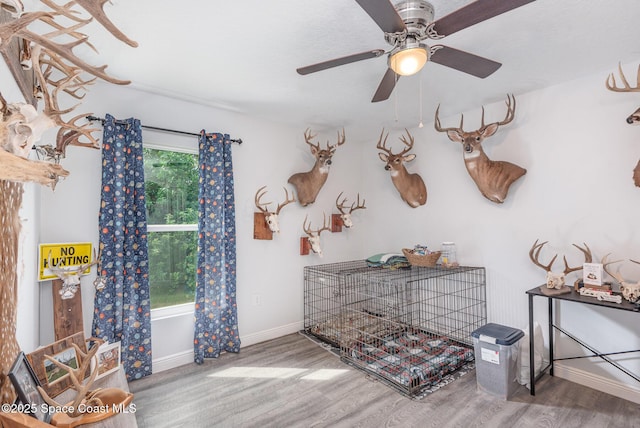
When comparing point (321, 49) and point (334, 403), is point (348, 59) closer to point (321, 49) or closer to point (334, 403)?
point (321, 49)

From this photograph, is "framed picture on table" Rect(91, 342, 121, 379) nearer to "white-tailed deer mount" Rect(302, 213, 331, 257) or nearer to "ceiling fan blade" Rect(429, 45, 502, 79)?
"white-tailed deer mount" Rect(302, 213, 331, 257)

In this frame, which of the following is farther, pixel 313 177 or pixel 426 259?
pixel 313 177

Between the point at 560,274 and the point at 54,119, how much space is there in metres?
3.41

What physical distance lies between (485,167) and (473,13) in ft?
6.68

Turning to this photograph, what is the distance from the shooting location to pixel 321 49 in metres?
2.18

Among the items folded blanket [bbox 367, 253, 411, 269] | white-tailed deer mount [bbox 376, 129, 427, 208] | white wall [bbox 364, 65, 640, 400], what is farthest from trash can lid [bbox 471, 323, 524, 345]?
white-tailed deer mount [bbox 376, 129, 427, 208]

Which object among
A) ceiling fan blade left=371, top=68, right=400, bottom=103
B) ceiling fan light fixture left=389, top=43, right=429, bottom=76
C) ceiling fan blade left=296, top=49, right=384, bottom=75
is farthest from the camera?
ceiling fan blade left=371, top=68, right=400, bottom=103

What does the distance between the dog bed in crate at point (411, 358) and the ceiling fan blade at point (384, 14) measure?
8.25ft

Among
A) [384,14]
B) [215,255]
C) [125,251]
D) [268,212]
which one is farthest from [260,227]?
[384,14]

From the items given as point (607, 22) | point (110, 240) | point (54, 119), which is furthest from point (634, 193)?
point (110, 240)

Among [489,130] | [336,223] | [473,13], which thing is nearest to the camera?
[473,13]

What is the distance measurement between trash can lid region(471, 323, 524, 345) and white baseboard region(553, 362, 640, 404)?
2.10ft

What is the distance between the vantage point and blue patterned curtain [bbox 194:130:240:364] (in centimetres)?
310

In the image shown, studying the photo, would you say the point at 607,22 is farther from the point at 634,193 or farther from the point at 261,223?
the point at 261,223
